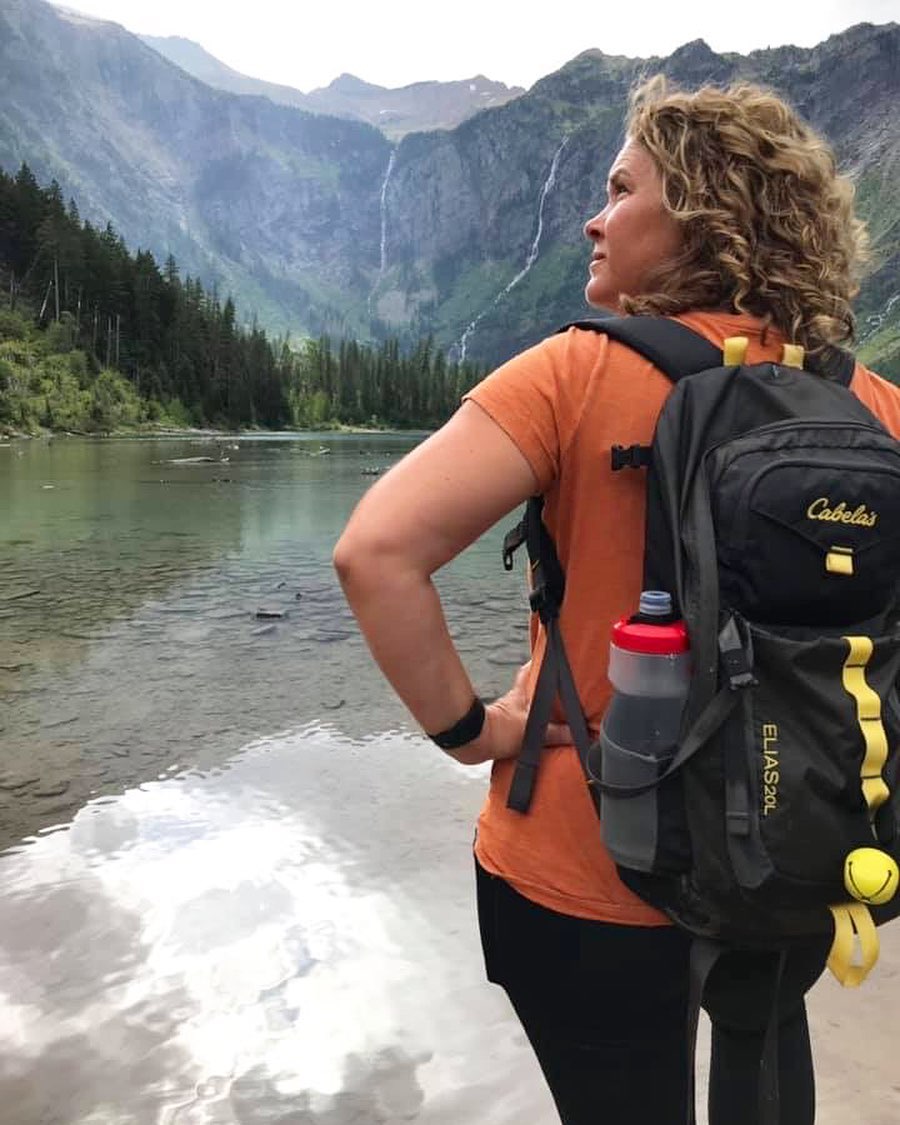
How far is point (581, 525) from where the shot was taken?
1.60 metres

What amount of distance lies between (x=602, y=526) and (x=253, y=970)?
291 centimetres

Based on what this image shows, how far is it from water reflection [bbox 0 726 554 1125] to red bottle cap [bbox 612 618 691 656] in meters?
2.14

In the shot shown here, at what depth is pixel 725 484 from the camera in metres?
1.48

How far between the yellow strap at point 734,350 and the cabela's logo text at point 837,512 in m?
0.29

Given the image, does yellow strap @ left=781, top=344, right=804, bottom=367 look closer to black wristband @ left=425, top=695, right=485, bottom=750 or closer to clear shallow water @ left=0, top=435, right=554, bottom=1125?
black wristband @ left=425, top=695, right=485, bottom=750

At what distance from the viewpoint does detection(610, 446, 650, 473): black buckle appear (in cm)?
153

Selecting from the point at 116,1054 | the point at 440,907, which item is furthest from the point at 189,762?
the point at 116,1054

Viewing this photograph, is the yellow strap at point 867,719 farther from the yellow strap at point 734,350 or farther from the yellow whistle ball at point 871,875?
the yellow strap at point 734,350

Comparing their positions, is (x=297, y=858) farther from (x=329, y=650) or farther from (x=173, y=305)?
(x=173, y=305)

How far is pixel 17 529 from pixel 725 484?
18.8m

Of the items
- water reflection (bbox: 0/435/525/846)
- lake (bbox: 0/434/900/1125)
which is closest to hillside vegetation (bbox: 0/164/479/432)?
water reflection (bbox: 0/435/525/846)

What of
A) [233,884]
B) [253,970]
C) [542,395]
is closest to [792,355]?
[542,395]

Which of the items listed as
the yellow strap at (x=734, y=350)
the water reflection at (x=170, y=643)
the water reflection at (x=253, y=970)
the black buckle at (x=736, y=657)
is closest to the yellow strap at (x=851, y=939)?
the black buckle at (x=736, y=657)

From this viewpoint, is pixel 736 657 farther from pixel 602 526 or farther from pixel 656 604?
pixel 602 526
